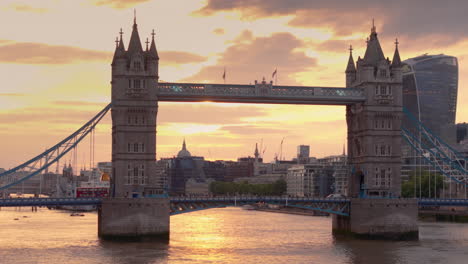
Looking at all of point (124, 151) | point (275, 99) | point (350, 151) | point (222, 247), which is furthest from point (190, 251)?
point (350, 151)

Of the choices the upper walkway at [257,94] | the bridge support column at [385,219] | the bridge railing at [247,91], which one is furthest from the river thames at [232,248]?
the bridge railing at [247,91]

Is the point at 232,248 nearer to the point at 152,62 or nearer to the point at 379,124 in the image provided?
the point at 152,62

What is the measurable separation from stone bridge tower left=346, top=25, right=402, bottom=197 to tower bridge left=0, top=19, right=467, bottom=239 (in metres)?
0.16

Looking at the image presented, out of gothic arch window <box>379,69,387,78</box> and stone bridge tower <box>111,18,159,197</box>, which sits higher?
gothic arch window <box>379,69,387,78</box>

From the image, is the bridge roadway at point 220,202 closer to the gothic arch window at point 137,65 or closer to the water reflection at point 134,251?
the water reflection at point 134,251

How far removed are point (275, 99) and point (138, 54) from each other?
74.1ft

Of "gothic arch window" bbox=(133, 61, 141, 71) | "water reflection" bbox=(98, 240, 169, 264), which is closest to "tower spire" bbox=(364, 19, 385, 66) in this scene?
"gothic arch window" bbox=(133, 61, 141, 71)

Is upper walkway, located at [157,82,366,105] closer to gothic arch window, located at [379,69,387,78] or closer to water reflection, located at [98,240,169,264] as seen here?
gothic arch window, located at [379,69,387,78]

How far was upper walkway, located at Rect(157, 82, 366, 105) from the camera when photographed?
120 meters

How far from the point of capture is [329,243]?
388 ft

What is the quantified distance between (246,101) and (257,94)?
2.72 meters

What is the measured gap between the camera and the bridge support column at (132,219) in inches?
4412

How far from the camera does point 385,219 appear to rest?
12181cm

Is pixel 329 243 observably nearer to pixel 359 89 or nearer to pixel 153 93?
pixel 359 89
